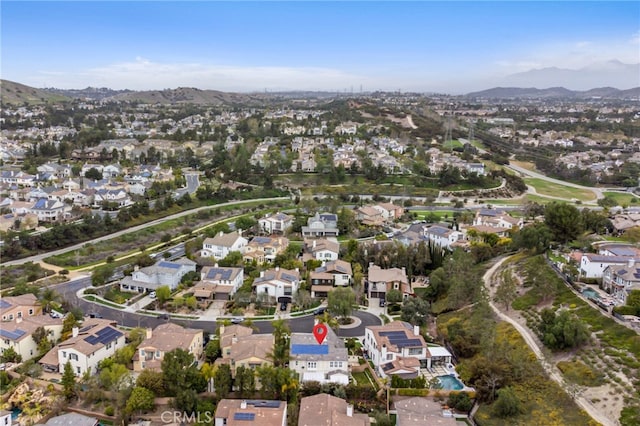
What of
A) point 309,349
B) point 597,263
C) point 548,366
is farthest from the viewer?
point 597,263

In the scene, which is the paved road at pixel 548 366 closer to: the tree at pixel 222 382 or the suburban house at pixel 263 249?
the tree at pixel 222 382

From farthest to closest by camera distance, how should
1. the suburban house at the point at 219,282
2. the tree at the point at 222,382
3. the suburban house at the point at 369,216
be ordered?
1. the suburban house at the point at 369,216
2. the suburban house at the point at 219,282
3. the tree at the point at 222,382

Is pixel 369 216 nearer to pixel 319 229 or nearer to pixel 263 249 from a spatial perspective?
pixel 319 229

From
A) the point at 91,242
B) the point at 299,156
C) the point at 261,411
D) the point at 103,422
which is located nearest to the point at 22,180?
the point at 91,242

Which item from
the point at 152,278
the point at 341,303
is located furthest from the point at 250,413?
the point at 152,278

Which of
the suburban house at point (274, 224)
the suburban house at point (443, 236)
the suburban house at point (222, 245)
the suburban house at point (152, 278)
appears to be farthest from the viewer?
the suburban house at point (274, 224)

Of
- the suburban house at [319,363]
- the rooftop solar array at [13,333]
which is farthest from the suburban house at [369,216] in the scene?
the rooftop solar array at [13,333]

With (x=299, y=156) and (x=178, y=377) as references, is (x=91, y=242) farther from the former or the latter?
(x=299, y=156)
